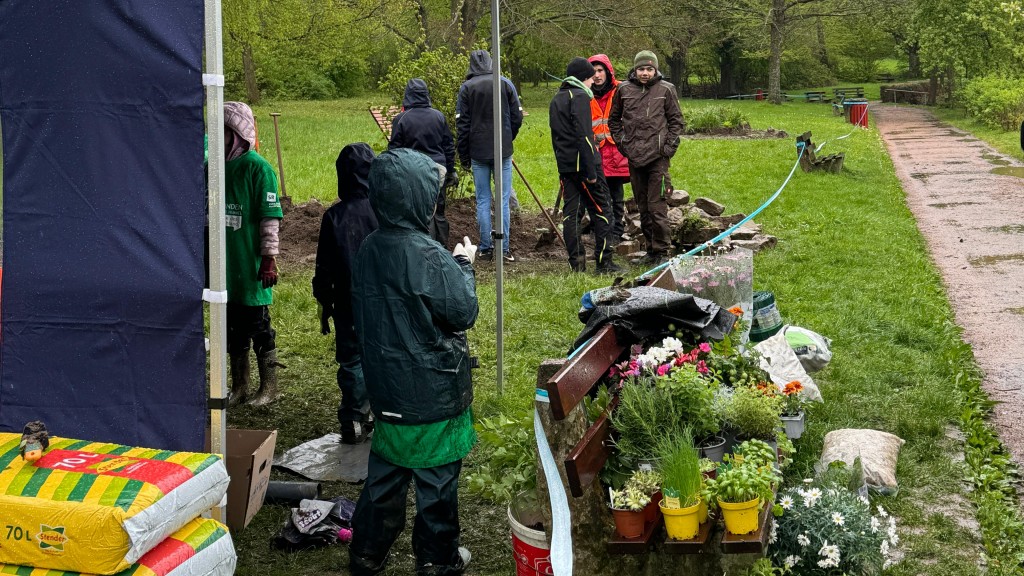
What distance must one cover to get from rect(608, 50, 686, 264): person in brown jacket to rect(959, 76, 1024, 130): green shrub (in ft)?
60.2

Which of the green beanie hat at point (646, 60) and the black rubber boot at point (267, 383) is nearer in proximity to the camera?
the black rubber boot at point (267, 383)

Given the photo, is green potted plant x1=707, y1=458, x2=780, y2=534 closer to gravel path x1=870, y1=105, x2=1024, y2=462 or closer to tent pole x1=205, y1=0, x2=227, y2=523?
tent pole x1=205, y1=0, x2=227, y2=523

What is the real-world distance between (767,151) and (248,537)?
17.7m

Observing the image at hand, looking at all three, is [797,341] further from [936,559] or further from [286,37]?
[286,37]

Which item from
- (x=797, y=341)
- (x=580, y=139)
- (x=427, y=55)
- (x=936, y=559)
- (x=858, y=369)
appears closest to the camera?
(x=936, y=559)

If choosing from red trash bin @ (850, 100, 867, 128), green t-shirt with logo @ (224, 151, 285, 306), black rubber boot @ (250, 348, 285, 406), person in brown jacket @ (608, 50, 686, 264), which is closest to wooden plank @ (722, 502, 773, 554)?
green t-shirt with logo @ (224, 151, 285, 306)

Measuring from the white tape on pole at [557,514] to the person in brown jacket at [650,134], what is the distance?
22.4ft

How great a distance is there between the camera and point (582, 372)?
13.0 ft

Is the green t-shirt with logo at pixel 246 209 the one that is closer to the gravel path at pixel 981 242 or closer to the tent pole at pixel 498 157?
the tent pole at pixel 498 157

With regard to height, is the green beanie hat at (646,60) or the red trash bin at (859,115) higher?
the red trash bin at (859,115)

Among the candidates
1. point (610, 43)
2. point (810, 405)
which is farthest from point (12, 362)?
point (610, 43)

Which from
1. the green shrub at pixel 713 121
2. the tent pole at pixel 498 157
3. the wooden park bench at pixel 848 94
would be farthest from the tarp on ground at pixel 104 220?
the wooden park bench at pixel 848 94

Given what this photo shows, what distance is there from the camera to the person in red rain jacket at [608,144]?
10789 millimetres

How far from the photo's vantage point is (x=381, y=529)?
4.44m
